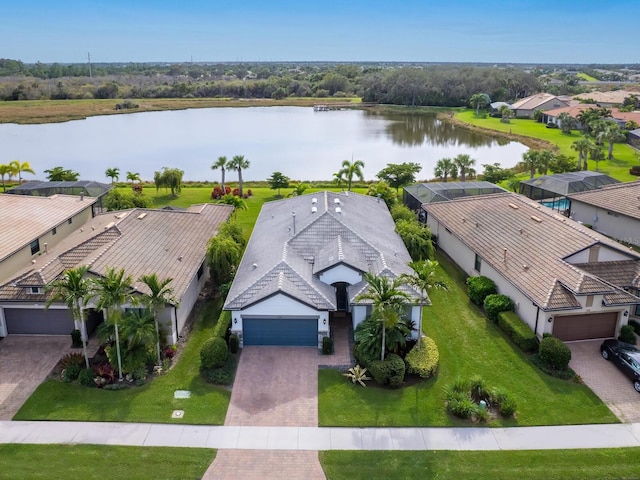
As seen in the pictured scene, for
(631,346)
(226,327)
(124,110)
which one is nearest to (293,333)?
(226,327)

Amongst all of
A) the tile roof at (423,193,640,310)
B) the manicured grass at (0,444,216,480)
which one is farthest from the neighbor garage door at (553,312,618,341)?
the manicured grass at (0,444,216,480)

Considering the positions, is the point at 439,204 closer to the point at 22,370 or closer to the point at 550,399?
the point at 550,399

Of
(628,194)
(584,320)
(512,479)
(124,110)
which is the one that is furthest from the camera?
(124,110)

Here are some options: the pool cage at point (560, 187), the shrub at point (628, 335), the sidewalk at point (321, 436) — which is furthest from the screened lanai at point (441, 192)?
the sidewalk at point (321, 436)

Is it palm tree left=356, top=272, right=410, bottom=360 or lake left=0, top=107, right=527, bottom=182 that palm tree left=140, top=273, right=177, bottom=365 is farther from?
lake left=0, top=107, right=527, bottom=182

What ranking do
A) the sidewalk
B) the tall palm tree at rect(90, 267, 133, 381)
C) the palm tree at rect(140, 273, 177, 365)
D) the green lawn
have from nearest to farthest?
the sidewalk → the tall palm tree at rect(90, 267, 133, 381) → the palm tree at rect(140, 273, 177, 365) → the green lawn
